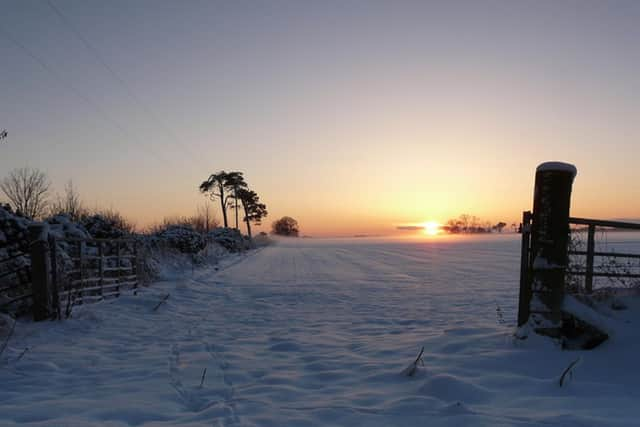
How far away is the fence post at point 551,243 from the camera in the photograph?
517 centimetres

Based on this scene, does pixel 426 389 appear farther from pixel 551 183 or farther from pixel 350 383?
pixel 551 183

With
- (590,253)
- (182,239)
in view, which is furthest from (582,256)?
(182,239)

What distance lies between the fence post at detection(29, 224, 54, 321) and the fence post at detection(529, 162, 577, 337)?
8.07 m

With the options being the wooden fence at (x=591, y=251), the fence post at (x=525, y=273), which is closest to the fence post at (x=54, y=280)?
the fence post at (x=525, y=273)

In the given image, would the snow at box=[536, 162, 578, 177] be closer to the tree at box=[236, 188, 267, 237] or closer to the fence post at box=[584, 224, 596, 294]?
the fence post at box=[584, 224, 596, 294]

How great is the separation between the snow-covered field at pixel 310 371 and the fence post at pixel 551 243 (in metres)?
0.41

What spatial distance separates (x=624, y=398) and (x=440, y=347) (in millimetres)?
2123

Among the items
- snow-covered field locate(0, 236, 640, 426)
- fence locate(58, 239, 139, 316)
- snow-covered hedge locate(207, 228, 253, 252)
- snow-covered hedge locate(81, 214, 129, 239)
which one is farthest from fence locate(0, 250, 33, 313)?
snow-covered hedge locate(207, 228, 253, 252)

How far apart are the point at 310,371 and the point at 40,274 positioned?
5.56 meters

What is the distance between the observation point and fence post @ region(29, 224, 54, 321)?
24.0ft

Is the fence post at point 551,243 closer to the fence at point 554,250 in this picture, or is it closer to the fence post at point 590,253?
the fence at point 554,250

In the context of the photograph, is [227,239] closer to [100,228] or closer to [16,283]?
[100,228]

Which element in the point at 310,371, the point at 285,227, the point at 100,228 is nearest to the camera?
the point at 310,371

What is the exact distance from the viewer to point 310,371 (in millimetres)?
4980
